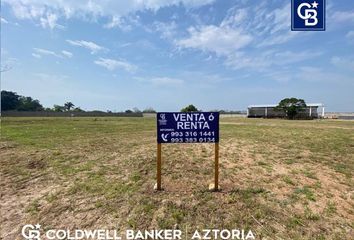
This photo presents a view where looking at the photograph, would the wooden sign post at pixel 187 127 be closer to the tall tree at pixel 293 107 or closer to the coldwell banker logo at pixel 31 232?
the coldwell banker logo at pixel 31 232

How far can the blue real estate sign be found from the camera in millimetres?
5000

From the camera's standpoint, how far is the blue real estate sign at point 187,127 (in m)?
5.00

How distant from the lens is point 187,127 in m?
5.02

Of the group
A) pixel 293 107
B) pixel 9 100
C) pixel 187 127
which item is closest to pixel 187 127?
pixel 187 127

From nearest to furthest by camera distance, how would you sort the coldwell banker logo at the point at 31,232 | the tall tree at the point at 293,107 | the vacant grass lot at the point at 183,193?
the coldwell banker logo at the point at 31,232 < the vacant grass lot at the point at 183,193 < the tall tree at the point at 293,107

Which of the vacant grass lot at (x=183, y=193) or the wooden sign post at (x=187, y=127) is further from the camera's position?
the wooden sign post at (x=187, y=127)

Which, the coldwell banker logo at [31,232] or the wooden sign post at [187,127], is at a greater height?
the wooden sign post at [187,127]

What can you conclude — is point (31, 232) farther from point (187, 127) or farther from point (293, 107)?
point (293, 107)

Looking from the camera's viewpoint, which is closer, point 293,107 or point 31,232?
point 31,232

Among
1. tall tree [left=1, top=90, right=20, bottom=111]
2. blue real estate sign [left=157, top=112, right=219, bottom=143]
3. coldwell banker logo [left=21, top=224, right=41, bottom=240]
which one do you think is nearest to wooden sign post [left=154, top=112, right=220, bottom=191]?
blue real estate sign [left=157, top=112, right=219, bottom=143]

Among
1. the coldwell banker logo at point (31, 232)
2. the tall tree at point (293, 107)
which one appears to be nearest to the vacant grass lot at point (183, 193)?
the coldwell banker logo at point (31, 232)

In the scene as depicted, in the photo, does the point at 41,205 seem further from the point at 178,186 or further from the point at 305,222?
the point at 305,222

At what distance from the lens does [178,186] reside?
5.30 metres

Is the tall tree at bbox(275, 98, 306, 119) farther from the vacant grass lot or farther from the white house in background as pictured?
the vacant grass lot
